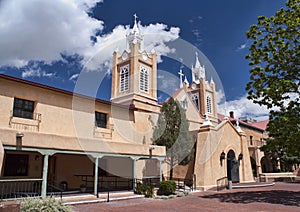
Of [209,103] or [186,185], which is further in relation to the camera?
[209,103]

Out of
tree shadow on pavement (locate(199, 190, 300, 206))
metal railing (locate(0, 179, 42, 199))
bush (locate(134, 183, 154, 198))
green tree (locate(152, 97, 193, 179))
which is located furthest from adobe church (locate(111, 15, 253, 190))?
metal railing (locate(0, 179, 42, 199))

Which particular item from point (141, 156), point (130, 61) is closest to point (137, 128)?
point (141, 156)

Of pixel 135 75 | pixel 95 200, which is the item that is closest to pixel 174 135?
pixel 95 200

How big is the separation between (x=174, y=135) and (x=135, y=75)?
15.4m

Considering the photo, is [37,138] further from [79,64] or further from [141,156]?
[79,64]

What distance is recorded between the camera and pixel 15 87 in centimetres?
1448

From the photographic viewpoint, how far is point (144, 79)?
36.0m

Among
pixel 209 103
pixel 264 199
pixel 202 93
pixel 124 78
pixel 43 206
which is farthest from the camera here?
pixel 209 103

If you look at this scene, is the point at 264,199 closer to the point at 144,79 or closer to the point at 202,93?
the point at 144,79

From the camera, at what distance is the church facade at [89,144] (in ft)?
45.4

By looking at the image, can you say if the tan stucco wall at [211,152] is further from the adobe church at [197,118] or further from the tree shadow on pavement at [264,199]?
the tree shadow on pavement at [264,199]

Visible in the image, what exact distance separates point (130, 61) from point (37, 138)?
24.8 meters

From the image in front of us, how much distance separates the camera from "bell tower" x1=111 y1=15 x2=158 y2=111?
112ft

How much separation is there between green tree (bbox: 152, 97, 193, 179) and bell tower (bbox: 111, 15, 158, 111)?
36.2ft
